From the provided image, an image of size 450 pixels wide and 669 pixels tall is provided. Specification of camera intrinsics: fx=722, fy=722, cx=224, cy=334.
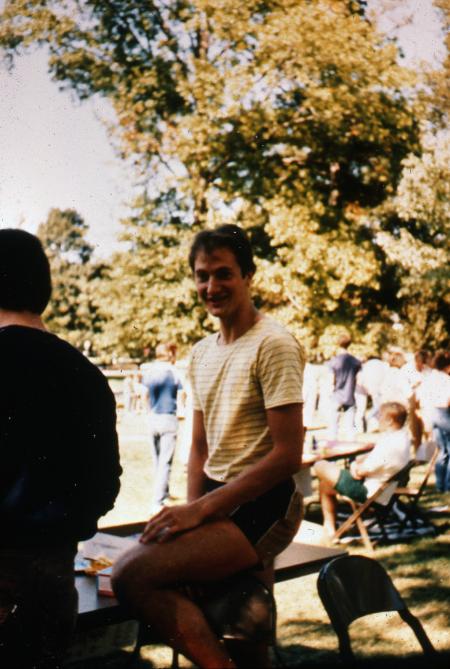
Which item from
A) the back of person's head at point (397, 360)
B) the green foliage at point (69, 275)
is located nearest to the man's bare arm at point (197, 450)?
the back of person's head at point (397, 360)

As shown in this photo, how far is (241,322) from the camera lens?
→ 236 cm

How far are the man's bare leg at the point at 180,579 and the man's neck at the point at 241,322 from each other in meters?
0.64

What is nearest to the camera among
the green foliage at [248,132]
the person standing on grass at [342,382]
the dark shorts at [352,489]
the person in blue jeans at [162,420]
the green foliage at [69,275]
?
the dark shorts at [352,489]

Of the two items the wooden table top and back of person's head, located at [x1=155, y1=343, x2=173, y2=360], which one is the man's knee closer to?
the wooden table top

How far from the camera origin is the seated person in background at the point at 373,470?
6.65 m

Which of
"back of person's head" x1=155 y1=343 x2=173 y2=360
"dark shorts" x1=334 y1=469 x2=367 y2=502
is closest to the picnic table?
"dark shorts" x1=334 y1=469 x2=367 y2=502

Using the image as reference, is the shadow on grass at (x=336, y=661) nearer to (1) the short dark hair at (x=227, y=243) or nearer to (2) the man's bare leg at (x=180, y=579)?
(2) the man's bare leg at (x=180, y=579)

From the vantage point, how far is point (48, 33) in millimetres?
19594

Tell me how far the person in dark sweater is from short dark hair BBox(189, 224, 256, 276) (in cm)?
63

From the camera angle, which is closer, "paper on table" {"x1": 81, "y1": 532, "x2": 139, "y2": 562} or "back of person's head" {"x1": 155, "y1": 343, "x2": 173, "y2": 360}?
"paper on table" {"x1": 81, "y1": 532, "x2": 139, "y2": 562}

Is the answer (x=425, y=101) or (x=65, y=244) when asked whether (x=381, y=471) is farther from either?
(x=65, y=244)

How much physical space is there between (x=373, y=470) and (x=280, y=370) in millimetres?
4851

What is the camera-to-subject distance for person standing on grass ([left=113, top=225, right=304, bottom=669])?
1.94m

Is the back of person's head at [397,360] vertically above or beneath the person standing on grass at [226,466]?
beneath
